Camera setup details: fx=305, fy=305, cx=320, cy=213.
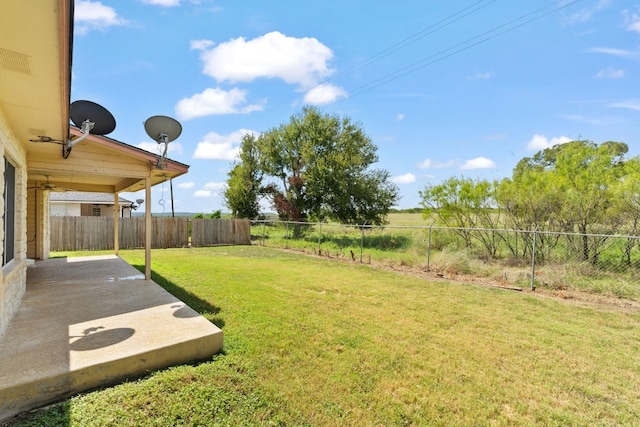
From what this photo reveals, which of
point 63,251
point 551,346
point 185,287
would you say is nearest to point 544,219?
point 551,346

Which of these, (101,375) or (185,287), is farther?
(185,287)

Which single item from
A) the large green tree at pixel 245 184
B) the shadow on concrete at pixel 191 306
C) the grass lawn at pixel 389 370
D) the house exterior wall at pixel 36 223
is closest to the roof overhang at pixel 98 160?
the shadow on concrete at pixel 191 306

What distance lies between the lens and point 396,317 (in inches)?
176

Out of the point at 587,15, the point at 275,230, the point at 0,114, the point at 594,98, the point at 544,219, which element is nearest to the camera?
the point at 0,114

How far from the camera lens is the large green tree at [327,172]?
1672cm

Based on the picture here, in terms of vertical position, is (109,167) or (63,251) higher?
(109,167)

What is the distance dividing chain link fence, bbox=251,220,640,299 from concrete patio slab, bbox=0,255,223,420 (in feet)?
21.4

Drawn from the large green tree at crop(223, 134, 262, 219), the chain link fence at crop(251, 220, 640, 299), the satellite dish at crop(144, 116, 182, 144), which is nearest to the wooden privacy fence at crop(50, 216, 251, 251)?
the large green tree at crop(223, 134, 262, 219)

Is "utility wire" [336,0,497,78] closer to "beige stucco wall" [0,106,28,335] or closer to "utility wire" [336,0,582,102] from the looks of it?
"utility wire" [336,0,582,102]

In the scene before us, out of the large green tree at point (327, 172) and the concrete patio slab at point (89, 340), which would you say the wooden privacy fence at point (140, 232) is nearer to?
the large green tree at point (327, 172)

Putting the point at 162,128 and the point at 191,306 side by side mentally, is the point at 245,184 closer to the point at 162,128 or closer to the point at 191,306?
the point at 162,128

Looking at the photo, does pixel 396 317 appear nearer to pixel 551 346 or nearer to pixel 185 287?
pixel 551 346

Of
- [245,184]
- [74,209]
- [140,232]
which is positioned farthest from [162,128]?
[74,209]

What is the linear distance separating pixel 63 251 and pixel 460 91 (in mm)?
16664
